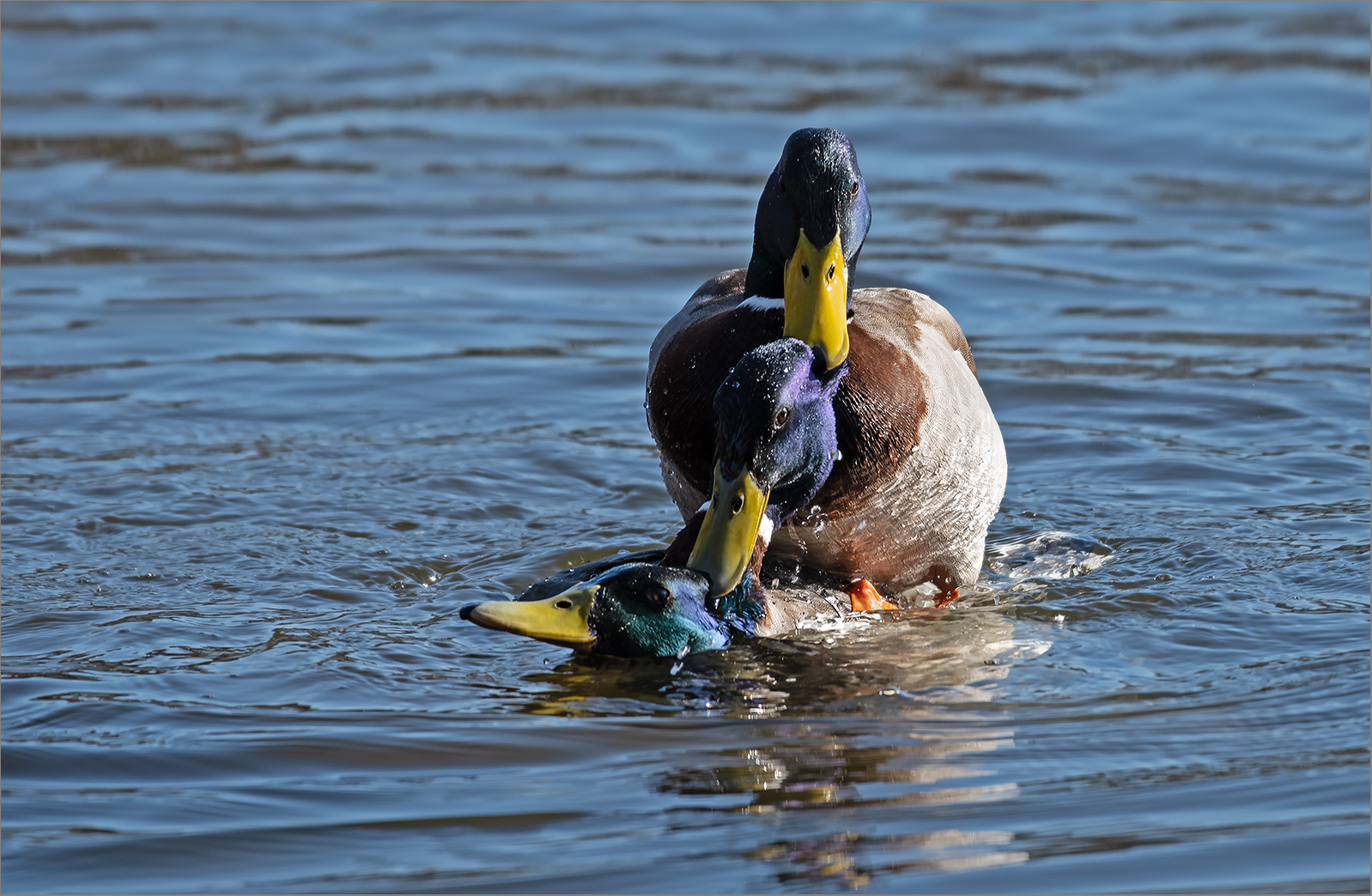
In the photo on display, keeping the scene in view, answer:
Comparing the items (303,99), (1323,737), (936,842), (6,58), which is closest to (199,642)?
(936,842)

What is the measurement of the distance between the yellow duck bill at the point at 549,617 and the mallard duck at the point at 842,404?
30cm

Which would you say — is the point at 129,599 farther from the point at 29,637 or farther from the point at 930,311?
the point at 930,311

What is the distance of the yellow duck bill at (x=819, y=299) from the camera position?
466 cm

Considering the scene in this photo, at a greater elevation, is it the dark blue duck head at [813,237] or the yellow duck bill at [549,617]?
the dark blue duck head at [813,237]

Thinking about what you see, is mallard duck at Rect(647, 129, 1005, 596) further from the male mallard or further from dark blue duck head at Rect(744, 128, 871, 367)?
the male mallard

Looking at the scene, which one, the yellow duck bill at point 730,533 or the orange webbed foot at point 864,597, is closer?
the yellow duck bill at point 730,533

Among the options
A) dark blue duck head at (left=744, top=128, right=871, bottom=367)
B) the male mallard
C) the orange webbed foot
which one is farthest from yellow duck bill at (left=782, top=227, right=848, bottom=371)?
the orange webbed foot

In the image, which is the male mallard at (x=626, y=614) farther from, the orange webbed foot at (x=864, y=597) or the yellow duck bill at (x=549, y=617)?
the orange webbed foot at (x=864, y=597)

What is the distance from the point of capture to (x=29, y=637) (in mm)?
4844

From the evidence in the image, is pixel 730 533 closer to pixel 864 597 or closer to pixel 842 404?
pixel 842 404

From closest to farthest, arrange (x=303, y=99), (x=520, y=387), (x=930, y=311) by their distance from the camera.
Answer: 1. (x=930, y=311)
2. (x=520, y=387)
3. (x=303, y=99)

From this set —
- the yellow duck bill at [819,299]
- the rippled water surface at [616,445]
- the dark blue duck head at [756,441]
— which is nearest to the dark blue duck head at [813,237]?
the yellow duck bill at [819,299]

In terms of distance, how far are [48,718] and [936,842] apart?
194 centimetres

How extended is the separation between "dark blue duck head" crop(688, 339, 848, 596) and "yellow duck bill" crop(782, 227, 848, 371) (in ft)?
0.15
